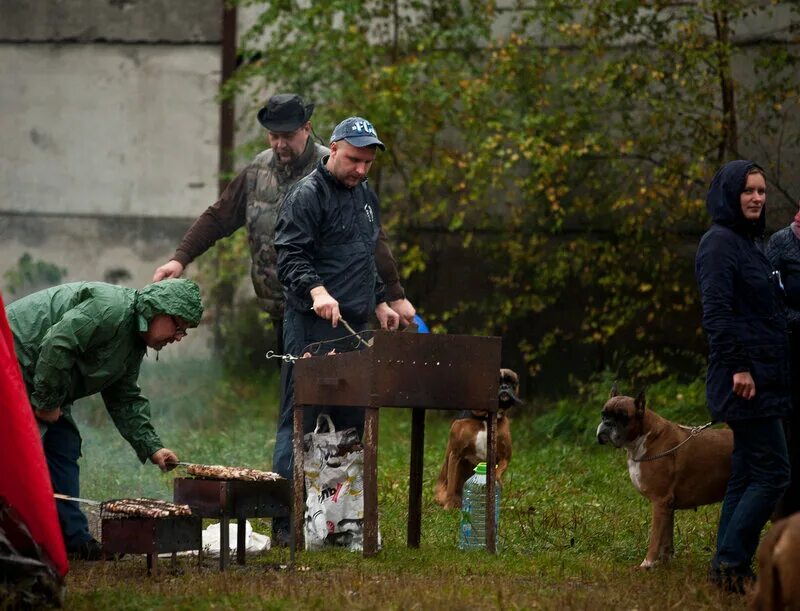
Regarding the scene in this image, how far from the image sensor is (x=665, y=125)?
13938mm

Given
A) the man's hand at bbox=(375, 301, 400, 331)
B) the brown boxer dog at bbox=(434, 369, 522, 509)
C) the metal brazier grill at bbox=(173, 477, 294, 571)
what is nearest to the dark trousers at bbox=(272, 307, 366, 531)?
the man's hand at bbox=(375, 301, 400, 331)

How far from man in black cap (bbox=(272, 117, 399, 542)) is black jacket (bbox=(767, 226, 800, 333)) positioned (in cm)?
224

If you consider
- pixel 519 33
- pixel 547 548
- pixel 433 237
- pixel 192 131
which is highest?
pixel 519 33

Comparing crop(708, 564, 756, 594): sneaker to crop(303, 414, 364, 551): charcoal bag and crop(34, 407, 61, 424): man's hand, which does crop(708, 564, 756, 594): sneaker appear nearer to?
crop(303, 414, 364, 551): charcoal bag

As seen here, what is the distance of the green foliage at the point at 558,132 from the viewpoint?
13.5 metres

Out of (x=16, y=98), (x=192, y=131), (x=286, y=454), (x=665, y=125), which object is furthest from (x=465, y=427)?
(x=16, y=98)

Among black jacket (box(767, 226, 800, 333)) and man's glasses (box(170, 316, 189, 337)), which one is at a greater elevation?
black jacket (box(767, 226, 800, 333))

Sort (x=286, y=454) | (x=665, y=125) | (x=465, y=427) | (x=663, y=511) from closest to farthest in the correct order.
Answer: (x=663, y=511) < (x=286, y=454) < (x=465, y=427) < (x=665, y=125)

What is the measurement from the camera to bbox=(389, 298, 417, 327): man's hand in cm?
818

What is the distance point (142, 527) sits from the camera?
6.38 m

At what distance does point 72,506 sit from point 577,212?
27.4ft

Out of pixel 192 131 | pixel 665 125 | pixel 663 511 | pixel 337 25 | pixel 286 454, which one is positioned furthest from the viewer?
pixel 192 131

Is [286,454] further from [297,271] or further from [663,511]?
[663,511]

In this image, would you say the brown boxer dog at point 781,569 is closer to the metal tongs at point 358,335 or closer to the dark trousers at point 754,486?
the dark trousers at point 754,486
